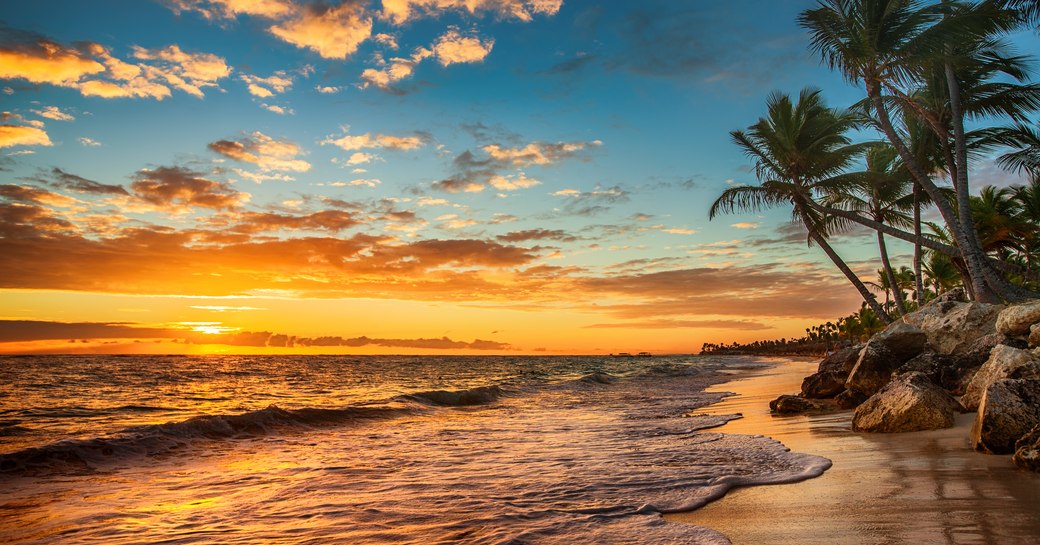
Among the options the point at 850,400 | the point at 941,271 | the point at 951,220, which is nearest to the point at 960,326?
the point at 951,220

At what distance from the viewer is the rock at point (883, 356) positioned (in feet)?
43.2

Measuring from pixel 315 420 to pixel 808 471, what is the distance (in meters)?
12.7

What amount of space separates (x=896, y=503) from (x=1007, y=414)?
2695mm

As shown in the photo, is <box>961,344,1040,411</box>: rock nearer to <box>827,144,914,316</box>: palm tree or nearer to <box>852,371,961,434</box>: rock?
<box>852,371,961,434</box>: rock

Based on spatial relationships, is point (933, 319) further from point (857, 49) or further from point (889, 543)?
point (889, 543)

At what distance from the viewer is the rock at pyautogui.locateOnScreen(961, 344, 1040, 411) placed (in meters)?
7.50

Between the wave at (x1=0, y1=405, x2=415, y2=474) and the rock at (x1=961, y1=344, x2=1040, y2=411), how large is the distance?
547 inches

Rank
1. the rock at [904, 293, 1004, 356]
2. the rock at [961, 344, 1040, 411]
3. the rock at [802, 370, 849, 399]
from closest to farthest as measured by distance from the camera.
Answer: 1. the rock at [961, 344, 1040, 411]
2. the rock at [904, 293, 1004, 356]
3. the rock at [802, 370, 849, 399]

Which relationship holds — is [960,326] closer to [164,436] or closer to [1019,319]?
[1019,319]

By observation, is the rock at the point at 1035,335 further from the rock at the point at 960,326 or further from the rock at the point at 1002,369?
the rock at the point at 960,326

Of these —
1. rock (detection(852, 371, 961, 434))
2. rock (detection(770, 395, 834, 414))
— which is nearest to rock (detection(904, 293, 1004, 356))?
rock (detection(770, 395, 834, 414))

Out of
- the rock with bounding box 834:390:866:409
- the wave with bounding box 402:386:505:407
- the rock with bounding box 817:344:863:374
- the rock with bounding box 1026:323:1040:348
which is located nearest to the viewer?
the rock with bounding box 1026:323:1040:348

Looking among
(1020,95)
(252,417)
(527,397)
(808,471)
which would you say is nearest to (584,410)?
(527,397)

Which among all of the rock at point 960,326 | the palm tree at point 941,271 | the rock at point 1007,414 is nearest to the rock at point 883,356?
the rock at point 960,326
